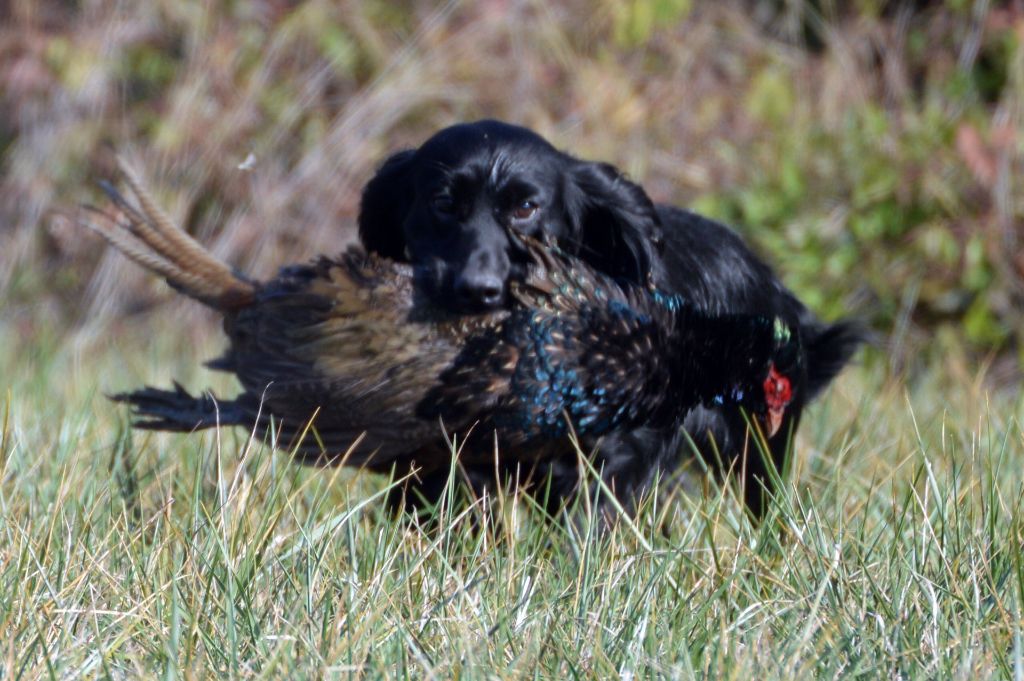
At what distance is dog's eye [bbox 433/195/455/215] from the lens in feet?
10.6

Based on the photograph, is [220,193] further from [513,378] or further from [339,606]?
[339,606]

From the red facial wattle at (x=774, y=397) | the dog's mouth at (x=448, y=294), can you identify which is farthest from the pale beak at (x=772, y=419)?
the dog's mouth at (x=448, y=294)

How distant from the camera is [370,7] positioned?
655cm

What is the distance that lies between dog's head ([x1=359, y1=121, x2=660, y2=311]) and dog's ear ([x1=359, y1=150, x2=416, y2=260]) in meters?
0.02

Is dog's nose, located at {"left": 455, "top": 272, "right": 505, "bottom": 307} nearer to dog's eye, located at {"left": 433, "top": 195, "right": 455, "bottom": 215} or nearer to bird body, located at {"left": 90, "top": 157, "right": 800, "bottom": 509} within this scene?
bird body, located at {"left": 90, "top": 157, "right": 800, "bottom": 509}

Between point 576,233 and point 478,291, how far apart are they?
2.26ft

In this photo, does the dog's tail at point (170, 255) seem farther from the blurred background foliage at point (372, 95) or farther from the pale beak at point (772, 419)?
the blurred background foliage at point (372, 95)

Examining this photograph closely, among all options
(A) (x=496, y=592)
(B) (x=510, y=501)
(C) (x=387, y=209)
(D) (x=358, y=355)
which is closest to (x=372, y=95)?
(C) (x=387, y=209)

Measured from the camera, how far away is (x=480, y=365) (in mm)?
2531

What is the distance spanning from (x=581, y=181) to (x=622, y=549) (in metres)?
1.20

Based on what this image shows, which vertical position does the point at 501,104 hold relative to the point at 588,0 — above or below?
below

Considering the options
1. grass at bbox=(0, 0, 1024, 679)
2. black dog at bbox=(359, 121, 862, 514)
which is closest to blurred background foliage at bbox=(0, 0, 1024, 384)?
grass at bbox=(0, 0, 1024, 679)

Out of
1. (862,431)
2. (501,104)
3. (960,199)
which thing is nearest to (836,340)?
(862,431)

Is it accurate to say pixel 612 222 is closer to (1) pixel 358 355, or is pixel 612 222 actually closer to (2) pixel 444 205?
(2) pixel 444 205
